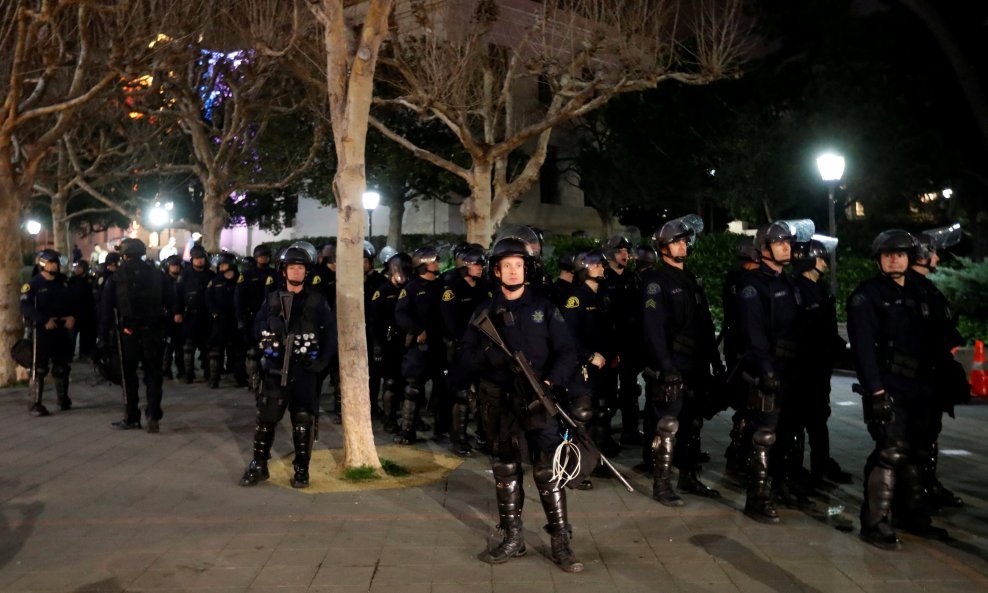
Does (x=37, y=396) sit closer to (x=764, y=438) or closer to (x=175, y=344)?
(x=175, y=344)

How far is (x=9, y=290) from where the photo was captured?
13.8 metres

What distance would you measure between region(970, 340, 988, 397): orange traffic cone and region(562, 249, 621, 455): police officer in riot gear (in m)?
6.56

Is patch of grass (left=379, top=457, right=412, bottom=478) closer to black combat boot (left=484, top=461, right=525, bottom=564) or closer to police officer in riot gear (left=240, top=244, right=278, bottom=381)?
black combat boot (left=484, top=461, right=525, bottom=564)

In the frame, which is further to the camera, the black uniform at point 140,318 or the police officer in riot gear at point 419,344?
the black uniform at point 140,318

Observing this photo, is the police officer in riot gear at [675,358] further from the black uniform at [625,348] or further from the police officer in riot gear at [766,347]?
the black uniform at [625,348]

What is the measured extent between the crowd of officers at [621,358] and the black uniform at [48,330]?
0.03 m

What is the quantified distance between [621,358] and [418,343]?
215 cm

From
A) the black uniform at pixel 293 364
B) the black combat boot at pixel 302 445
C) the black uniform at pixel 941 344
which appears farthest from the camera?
the black combat boot at pixel 302 445

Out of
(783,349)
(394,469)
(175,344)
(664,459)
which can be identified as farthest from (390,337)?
(175,344)

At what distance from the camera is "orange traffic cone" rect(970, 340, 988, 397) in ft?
41.2

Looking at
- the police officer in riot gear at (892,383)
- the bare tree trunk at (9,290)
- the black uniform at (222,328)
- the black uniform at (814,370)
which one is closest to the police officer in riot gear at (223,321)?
the black uniform at (222,328)

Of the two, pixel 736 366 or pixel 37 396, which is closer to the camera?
pixel 736 366

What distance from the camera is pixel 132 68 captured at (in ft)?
44.9

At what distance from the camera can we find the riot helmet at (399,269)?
35.1 feet
